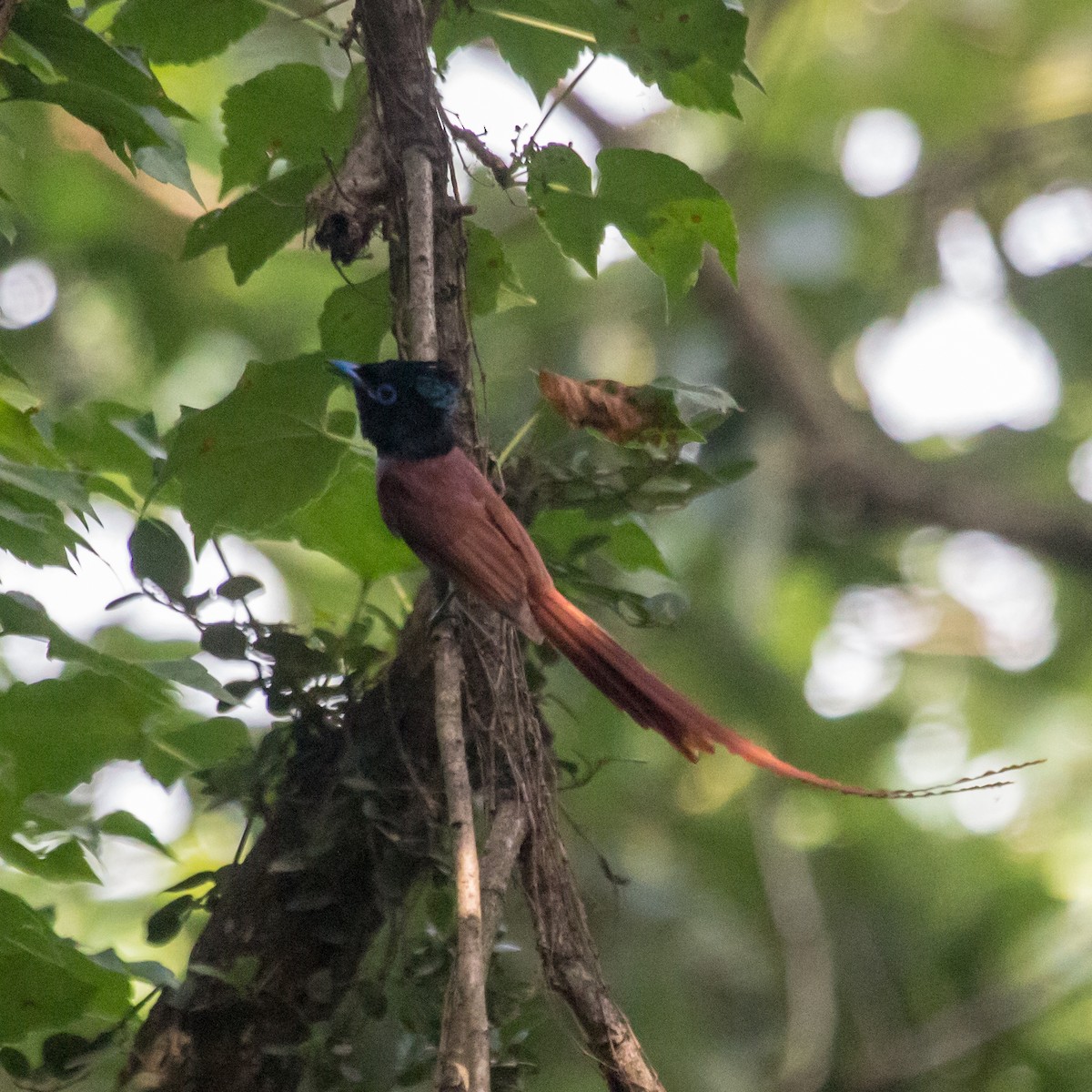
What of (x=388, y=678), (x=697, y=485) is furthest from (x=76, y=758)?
(x=697, y=485)

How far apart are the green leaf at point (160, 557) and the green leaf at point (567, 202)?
701 mm

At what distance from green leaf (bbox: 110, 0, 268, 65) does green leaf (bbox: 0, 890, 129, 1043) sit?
1.18 m

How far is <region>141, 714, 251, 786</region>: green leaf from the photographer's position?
1.89 m

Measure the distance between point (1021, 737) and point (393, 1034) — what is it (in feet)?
15.6

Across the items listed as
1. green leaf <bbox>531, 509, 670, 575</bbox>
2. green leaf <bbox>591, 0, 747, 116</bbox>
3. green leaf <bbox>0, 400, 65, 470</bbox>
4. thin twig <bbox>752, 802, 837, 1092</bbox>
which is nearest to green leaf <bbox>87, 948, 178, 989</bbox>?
green leaf <bbox>0, 400, 65, 470</bbox>

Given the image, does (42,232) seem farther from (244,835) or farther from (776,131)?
(776,131)

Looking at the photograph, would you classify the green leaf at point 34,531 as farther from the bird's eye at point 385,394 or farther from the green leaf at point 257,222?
the bird's eye at point 385,394

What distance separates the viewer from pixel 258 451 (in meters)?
1.79

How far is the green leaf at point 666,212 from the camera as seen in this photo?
5.77ft

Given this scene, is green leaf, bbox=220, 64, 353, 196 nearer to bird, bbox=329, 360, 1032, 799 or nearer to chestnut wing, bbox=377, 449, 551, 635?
bird, bbox=329, 360, 1032, 799

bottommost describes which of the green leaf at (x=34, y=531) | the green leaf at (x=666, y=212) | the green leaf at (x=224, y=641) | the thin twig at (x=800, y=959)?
the green leaf at (x=34, y=531)

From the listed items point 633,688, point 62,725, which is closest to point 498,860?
point 633,688

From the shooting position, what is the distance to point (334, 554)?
211cm

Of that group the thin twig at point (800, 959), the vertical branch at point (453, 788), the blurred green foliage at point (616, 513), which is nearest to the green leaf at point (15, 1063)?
the blurred green foliage at point (616, 513)
